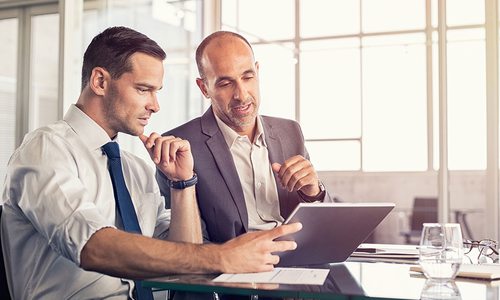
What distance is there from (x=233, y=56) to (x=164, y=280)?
1.24 meters

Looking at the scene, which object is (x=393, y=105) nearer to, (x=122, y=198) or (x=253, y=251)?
(x=122, y=198)

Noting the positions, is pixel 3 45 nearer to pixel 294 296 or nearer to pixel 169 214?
pixel 169 214

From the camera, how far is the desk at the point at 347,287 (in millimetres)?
1330

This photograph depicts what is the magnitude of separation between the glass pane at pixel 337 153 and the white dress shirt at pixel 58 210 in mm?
5871

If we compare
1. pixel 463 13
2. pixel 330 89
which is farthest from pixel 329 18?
pixel 463 13

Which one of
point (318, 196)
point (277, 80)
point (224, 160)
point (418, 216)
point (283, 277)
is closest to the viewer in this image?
point (283, 277)

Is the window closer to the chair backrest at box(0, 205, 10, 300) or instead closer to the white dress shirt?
the white dress shirt

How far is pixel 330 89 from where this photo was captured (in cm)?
812

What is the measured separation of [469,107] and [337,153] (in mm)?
2813

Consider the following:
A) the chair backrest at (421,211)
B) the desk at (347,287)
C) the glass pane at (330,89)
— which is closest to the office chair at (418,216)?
the chair backrest at (421,211)

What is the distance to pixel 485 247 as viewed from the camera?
7.06 ft

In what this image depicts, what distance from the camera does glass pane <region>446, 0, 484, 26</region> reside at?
507 cm

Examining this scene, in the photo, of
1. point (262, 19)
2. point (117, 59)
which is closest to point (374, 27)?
point (262, 19)

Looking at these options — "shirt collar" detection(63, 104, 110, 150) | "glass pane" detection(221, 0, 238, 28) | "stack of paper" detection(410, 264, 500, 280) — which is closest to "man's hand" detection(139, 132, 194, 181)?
"shirt collar" detection(63, 104, 110, 150)
